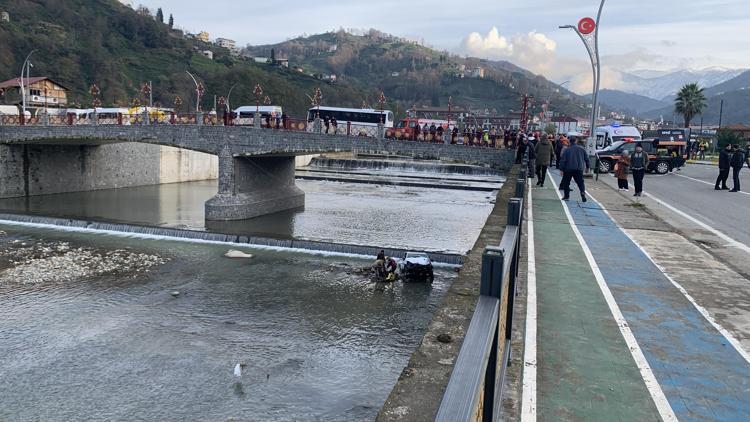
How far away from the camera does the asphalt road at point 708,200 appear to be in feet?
45.1

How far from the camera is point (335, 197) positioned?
124 ft

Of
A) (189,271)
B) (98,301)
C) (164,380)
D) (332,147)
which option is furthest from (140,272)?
(332,147)

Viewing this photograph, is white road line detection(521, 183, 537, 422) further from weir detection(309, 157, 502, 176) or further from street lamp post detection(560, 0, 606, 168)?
weir detection(309, 157, 502, 176)

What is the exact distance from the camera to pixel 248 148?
29.3 metres

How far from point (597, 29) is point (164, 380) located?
21.9 metres

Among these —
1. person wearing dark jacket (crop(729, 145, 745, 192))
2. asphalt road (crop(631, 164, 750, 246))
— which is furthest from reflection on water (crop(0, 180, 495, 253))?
person wearing dark jacket (crop(729, 145, 745, 192))

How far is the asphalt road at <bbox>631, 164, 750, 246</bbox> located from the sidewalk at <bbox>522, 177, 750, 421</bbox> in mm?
5327

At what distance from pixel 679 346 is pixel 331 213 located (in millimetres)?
26053

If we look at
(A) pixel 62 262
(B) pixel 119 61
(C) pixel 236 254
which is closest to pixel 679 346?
(C) pixel 236 254

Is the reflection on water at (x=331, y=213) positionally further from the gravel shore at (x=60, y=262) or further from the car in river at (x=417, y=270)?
the gravel shore at (x=60, y=262)

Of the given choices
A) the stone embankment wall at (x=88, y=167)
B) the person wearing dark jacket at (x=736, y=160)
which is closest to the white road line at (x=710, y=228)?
the person wearing dark jacket at (x=736, y=160)

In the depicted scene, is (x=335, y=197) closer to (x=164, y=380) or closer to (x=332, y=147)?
(x=332, y=147)

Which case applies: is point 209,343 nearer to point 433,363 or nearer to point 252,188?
point 433,363

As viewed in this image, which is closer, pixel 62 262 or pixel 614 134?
pixel 62 262
